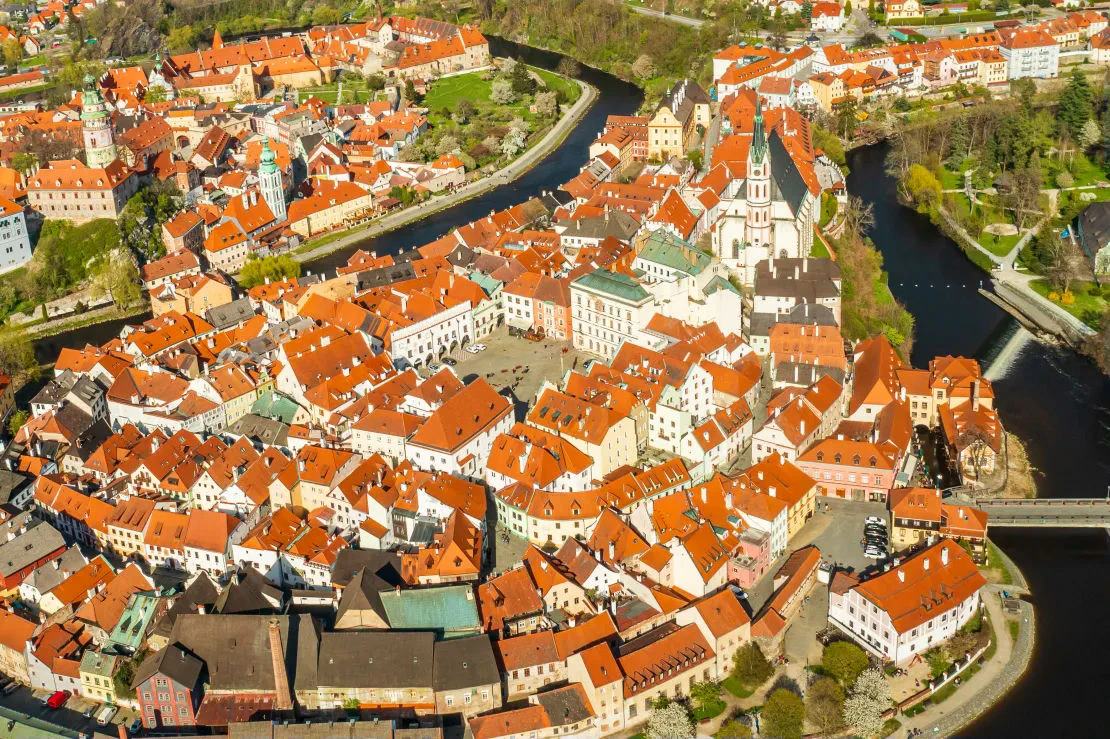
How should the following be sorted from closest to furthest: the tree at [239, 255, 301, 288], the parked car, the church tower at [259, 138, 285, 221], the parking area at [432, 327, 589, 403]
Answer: the parked car
the parking area at [432, 327, 589, 403]
the tree at [239, 255, 301, 288]
the church tower at [259, 138, 285, 221]

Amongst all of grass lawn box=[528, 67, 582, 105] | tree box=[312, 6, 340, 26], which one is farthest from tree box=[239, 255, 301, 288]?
tree box=[312, 6, 340, 26]

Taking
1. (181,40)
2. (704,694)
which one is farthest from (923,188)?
(181,40)

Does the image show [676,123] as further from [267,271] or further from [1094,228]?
[267,271]

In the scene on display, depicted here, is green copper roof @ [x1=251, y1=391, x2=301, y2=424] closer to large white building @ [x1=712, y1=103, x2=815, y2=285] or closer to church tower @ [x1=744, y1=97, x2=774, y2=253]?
large white building @ [x1=712, y1=103, x2=815, y2=285]

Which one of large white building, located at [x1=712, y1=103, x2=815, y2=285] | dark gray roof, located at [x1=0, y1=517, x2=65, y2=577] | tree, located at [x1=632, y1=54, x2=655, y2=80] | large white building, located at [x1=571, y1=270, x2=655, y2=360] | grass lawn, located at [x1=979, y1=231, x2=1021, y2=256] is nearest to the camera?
dark gray roof, located at [x1=0, y1=517, x2=65, y2=577]

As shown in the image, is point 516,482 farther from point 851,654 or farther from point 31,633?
point 31,633

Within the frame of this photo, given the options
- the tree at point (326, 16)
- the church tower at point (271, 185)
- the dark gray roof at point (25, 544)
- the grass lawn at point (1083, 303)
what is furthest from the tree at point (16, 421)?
the tree at point (326, 16)

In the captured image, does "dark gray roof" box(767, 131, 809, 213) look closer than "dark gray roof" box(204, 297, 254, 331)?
Yes
